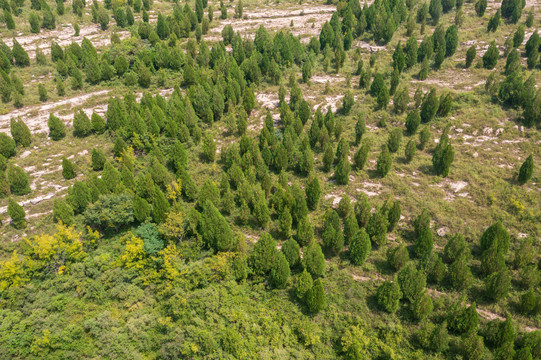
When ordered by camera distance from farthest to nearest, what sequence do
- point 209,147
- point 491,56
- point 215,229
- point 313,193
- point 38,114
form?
1. point 491,56
2. point 38,114
3. point 209,147
4. point 313,193
5. point 215,229

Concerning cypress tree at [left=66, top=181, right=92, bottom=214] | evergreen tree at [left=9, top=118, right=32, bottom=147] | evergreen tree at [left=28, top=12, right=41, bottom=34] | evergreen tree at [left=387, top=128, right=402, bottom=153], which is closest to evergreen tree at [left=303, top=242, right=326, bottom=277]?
evergreen tree at [left=387, top=128, right=402, bottom=153]

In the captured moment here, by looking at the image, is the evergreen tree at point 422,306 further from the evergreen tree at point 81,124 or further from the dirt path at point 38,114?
the dirt path at point 38,114

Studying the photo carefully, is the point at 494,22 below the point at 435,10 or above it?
below

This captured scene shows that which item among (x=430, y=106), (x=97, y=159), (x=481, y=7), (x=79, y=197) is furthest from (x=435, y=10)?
(x=79, y=197)

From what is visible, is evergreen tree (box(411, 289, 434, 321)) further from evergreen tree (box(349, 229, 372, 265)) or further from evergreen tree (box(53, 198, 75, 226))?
evergreen tree (box(53, 198, 75, 226))

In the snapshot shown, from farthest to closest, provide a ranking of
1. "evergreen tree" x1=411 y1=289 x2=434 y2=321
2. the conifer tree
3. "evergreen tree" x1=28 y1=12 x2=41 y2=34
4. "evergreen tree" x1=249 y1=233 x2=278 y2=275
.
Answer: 1. "evergreen tree" x1=28 y1=12 x2=41 y2=34
2. the conifer tree
3. "evergreen tree" x1=249 y1=233 x2=278 y2=275
4. "evergreen tree" x1=411 y1=289 x2=434 y2=321

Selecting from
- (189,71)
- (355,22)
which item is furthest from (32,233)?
(355,22)

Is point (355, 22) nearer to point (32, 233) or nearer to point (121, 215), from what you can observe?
point (121, 215)

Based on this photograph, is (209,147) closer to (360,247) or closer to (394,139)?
(360,247)
